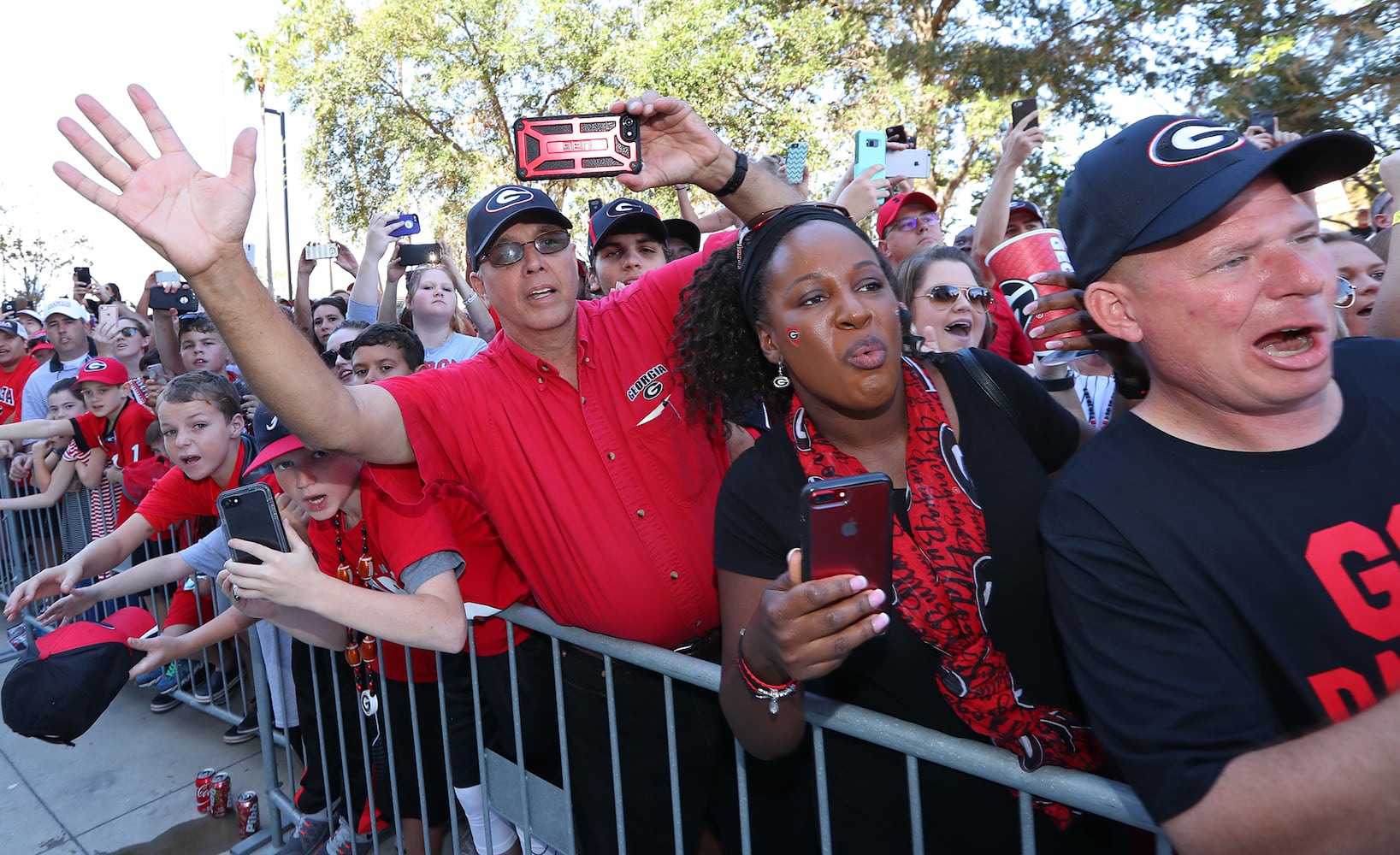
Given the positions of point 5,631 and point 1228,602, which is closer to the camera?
point 1228,602

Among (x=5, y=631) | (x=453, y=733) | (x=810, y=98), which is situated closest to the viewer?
(x=453, y=733)

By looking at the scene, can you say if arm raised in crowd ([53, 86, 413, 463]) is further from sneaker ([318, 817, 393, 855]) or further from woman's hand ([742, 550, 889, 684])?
sneaker ([318, 817, 393, 855])

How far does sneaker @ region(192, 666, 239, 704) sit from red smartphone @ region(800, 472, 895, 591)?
183 inches

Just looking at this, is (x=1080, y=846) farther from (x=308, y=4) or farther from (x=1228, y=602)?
(x=308, y=4)

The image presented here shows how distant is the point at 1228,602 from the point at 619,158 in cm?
189

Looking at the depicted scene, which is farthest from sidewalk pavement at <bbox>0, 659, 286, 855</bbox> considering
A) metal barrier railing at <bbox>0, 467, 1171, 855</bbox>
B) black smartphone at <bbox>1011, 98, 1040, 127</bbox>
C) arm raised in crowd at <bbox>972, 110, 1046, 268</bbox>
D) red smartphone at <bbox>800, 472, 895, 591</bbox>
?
black smartphone at <bbox>1011, 98, 1040, 127</bbox>

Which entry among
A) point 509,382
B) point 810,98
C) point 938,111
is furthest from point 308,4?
point 509,382

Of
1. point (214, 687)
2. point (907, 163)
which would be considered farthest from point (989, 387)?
point (214, 687)

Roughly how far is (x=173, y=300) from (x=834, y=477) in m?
5.96

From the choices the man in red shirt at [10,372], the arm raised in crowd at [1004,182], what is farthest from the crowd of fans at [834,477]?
the man in red shirt at [10,372]

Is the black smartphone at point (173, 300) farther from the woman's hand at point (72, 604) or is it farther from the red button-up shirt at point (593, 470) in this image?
the red button-up shirt at point (593, 470)

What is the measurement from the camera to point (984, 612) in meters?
1.71

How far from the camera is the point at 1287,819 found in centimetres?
105

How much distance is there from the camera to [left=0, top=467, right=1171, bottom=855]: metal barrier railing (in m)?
1.54
